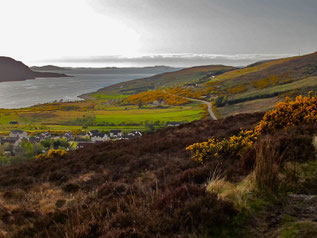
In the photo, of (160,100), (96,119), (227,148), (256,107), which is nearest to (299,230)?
(227,148)

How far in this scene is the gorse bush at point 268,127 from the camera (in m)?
7.28

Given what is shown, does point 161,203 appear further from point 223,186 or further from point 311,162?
point 311,162

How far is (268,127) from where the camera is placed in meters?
8.84

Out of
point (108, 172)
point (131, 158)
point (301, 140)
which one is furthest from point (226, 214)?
point (131, 158)

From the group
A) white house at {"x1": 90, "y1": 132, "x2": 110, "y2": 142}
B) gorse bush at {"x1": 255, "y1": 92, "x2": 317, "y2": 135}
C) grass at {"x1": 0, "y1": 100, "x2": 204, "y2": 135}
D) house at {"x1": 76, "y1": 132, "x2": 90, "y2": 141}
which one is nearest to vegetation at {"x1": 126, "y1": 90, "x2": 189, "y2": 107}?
grass at {"x1": 0, "y1": 100, "x2": 204, "y2": 135}

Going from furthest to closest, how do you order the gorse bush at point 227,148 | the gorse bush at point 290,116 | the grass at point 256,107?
the grass at point 256,107, the gorse bush at point 290,116, the gorse bush at point 227,148

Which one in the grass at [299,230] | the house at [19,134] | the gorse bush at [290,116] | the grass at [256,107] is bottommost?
the house at [19,134]

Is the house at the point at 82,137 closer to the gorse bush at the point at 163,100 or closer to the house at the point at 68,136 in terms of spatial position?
the house at the point at 68,136

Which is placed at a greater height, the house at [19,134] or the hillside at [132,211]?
the hillside at [132,211]

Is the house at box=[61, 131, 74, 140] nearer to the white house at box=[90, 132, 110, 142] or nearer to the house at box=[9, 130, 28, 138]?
the white house at box=[90, 132, 110, 142]

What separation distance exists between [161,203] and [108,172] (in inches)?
301

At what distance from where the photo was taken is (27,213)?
5.33 meters

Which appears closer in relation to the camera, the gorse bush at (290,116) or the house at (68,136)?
the gorse bush at (290,116)

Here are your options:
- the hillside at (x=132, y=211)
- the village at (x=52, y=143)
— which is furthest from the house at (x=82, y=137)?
the hillside at (x=132, y=211)
